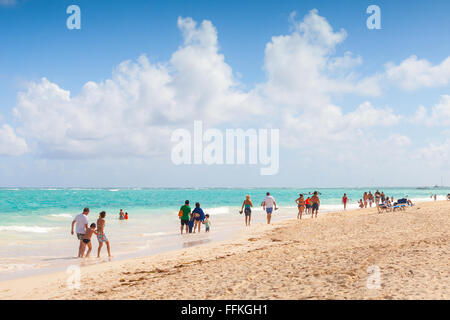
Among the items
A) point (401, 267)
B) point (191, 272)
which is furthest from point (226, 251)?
point (401, 267)

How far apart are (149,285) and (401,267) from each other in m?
4.84

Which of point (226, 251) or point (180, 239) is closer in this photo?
point (226, 251)

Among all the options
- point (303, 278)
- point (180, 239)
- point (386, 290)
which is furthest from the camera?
point (180, 239)

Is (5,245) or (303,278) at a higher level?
(303,278)
